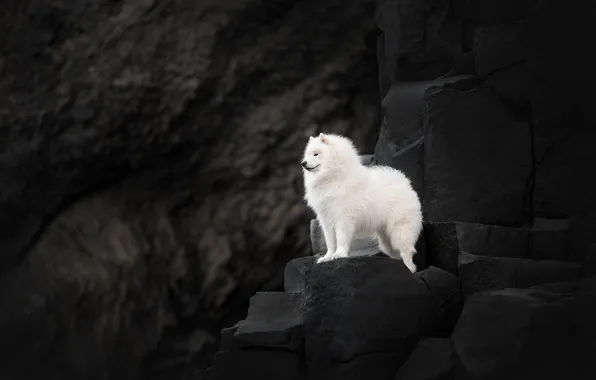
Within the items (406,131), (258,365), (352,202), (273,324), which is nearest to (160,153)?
(406,131)

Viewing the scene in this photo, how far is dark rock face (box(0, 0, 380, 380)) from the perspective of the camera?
5.39m

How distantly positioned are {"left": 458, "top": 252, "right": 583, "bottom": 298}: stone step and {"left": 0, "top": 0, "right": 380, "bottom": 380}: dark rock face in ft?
8.94

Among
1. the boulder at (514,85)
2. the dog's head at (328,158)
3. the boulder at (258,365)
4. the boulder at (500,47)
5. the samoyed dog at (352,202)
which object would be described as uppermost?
the boulder at (500,47)

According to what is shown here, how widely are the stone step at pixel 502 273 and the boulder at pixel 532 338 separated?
336 millimetres

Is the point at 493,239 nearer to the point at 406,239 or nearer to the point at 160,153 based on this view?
the point at 406,239

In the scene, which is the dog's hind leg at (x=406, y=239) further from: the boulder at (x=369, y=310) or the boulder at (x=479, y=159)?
the boulder at (x=479, y=159)

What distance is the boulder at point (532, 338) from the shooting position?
99.0 inches

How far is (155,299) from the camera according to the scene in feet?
18.4

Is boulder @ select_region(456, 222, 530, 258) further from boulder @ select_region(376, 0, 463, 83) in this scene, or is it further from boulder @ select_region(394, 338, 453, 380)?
boulder @ select_region(376, 0, 463, 83)

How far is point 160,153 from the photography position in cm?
562

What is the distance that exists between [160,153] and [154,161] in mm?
90

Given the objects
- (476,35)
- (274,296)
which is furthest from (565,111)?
(274,296)

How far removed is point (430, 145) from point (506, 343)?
1.26m

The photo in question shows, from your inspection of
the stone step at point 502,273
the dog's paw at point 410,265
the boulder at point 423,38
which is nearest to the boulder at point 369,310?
the dog's paw at point 410,265
